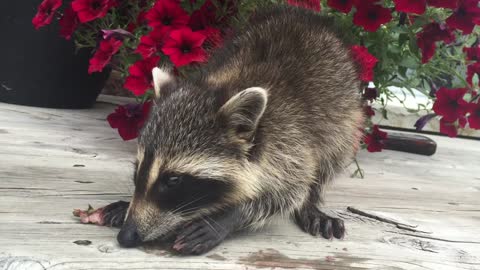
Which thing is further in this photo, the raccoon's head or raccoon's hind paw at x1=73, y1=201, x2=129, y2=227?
raccoon's hind paw at x1=73, y1=201, x2=129, y2=227

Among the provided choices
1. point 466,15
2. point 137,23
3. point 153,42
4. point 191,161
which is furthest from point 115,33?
point 466,15

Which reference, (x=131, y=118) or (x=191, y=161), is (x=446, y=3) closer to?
(x=191, y=161)

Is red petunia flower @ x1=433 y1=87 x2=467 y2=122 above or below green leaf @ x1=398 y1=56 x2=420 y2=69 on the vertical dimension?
below

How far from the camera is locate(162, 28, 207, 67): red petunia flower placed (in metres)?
2.91

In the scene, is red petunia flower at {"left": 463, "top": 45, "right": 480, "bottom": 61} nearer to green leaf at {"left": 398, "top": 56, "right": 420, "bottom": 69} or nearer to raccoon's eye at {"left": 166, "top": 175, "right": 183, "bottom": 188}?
green leaf at {"left": 398, "top": 56, "right": 420, "bottom": 69}

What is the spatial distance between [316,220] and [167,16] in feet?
4.68

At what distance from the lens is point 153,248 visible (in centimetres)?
203

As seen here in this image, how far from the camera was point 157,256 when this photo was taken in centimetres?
196

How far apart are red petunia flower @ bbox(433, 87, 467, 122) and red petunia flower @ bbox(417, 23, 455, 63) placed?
380mm

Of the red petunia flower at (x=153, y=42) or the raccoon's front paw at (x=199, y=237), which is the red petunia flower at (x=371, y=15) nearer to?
the red petunia flower at (x=153, y=42)

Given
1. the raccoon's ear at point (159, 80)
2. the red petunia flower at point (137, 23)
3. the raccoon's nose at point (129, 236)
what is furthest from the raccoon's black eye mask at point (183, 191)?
the red petunia flower at point (137, 23)

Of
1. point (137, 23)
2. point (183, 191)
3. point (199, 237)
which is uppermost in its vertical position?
point (137, 23)

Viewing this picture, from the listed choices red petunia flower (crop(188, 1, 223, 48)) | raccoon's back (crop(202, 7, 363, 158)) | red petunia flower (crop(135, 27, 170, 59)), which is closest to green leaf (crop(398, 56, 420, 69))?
raccoon's back (crop(202, 7, 363, 158))

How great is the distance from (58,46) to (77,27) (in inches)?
21.0
